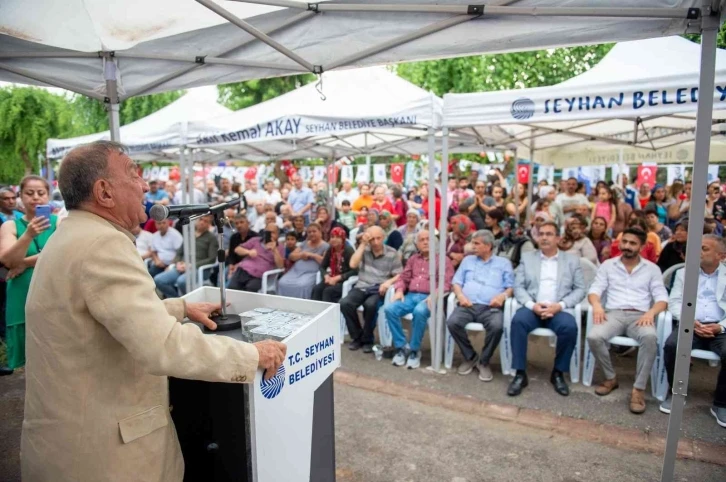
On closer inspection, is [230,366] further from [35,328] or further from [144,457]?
[35,328]

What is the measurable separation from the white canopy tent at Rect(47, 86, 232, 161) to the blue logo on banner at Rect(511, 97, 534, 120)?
14.0 ft

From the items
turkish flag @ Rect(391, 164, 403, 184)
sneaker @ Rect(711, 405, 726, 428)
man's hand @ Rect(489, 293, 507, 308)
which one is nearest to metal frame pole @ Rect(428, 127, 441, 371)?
man's hand @ Rect(489, 293, 507, 308)

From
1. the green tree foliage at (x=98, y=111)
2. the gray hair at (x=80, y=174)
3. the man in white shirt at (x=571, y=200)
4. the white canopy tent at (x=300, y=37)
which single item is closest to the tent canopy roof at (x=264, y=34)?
the white canopy tent at (x=300, y=37)

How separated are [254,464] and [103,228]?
38.5 inches

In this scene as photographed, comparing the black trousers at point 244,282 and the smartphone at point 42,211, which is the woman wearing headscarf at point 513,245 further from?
the smartphone at point 42,211

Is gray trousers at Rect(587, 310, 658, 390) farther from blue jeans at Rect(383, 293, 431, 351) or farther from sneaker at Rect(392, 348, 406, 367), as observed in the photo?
sneaker at Rect(392, 348, 406, 367)

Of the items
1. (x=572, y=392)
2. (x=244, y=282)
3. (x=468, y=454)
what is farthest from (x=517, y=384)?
(x=244, y=282)

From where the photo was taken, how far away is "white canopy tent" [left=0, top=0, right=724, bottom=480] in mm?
2445

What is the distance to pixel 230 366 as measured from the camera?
5.08 ft

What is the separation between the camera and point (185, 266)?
23.7 ft

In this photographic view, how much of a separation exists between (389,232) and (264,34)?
4.78 meters

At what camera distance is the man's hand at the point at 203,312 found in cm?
200

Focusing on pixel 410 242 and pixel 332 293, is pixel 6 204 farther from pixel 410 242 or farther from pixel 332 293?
pixel 410 242

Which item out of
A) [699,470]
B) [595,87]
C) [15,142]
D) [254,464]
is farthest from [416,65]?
[254,464]
